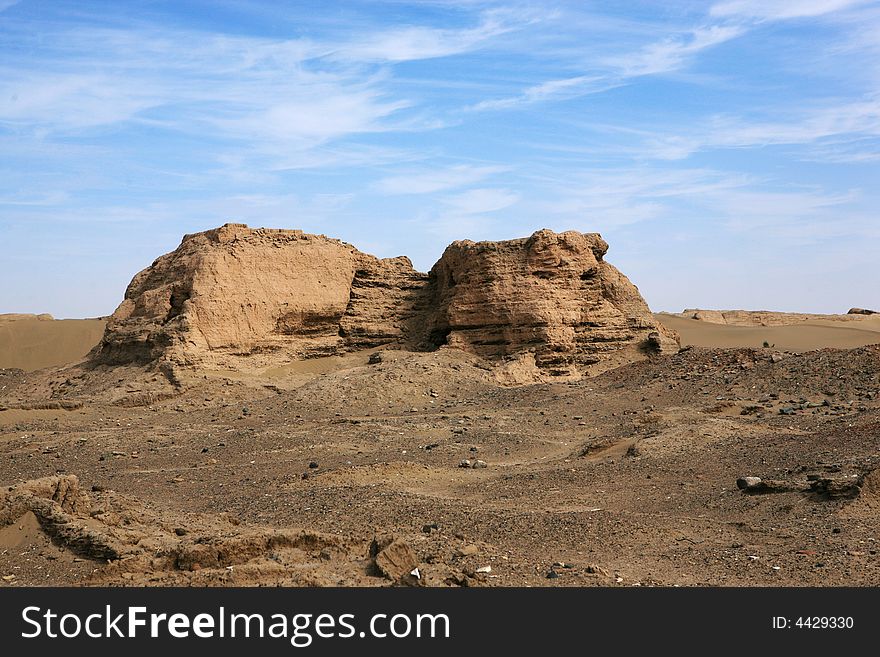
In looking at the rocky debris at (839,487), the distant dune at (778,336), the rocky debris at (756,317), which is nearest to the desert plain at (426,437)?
the rocky debris at (839,487)

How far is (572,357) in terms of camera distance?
20.2 m

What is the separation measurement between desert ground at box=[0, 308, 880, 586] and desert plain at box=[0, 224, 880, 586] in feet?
0.13

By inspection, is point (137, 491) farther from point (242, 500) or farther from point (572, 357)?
point (572, 357)

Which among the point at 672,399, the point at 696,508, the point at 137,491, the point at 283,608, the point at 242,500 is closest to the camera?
the point at 283,608

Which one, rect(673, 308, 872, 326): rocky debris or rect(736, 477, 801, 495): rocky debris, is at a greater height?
rect(673, 308, 872, 326): rocky debris

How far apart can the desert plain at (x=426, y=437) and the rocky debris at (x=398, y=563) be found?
0.02 metres

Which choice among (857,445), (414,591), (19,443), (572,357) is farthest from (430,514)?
(572,357)

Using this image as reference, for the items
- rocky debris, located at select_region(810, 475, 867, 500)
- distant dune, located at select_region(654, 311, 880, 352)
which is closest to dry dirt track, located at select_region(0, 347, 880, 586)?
rocky debris, located at select_region(810, 475, 867, 500)

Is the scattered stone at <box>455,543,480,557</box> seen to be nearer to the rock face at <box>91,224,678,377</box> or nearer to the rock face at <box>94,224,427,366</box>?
the rock face at <box>94,224,427,366</box>

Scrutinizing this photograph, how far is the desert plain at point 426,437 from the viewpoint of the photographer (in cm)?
668

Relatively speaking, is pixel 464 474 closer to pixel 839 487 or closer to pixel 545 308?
pixel 839 487

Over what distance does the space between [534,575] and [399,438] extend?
297 inches

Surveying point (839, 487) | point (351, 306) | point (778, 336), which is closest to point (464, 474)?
point (839, 487)

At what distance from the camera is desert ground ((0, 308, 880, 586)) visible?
6547 mm
